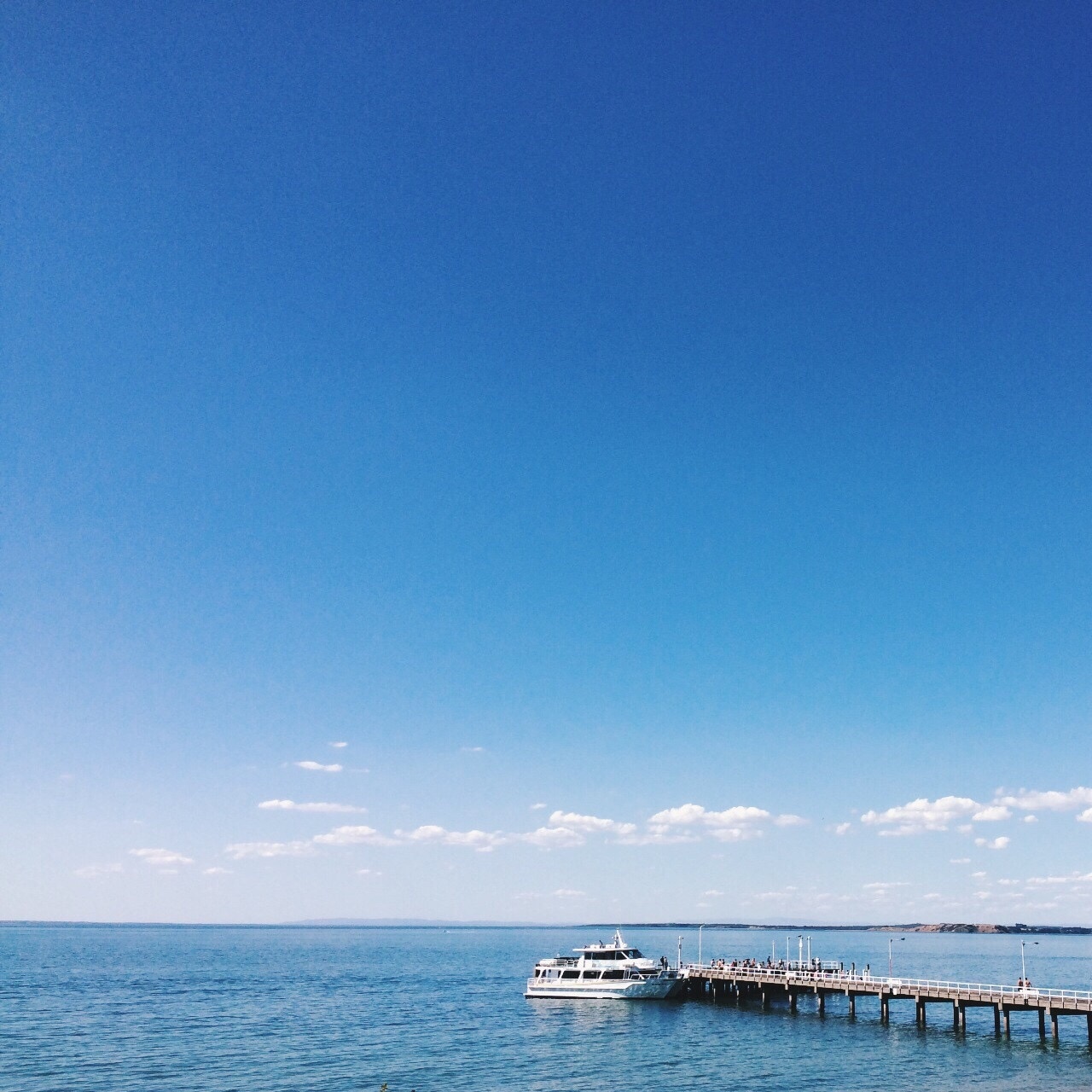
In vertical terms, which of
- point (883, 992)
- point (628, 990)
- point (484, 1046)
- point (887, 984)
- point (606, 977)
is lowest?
point (628, 990)

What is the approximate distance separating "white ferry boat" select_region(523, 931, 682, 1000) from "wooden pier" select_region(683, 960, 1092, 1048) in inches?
157

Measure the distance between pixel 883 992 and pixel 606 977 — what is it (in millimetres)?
32308

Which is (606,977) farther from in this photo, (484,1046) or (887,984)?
(887,984)

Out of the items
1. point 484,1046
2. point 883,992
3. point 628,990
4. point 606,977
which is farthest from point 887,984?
point 484,1046

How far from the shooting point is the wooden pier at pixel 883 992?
7175 centimetres

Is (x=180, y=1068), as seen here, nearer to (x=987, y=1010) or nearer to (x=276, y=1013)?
(x=276, y=1013)

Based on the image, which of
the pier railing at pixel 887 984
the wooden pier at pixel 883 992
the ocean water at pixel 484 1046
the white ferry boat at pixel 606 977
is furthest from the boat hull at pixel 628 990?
the pier railing at pixel 887 984

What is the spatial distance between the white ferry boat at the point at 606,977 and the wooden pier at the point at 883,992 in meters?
3.98

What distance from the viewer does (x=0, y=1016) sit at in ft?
297

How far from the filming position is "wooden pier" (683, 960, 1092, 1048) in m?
71.8

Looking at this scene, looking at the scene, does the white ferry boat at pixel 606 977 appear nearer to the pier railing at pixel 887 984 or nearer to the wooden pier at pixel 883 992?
the wooden pier at pixel 883 992

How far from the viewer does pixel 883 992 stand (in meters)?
83.5

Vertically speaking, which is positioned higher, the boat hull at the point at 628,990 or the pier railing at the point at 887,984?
the pier railing at the point at 887,984

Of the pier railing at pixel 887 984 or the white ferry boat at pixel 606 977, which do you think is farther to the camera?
the white ferry boat at pixel 606 977
